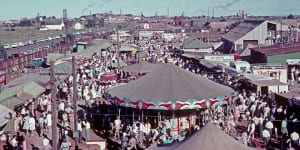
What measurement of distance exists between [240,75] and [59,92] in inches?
413

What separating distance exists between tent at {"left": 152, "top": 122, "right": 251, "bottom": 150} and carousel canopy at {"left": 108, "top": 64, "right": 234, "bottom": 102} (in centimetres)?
655

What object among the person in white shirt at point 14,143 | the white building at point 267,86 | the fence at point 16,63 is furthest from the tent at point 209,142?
the fence at point 16,63

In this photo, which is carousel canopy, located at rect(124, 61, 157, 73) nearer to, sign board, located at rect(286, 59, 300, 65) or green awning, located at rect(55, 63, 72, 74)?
green awning, located at rect(55, 63, 72, 74)

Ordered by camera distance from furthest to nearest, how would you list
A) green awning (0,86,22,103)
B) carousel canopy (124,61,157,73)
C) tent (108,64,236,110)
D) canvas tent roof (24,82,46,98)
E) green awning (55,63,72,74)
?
green awning (55,63,72,74) < carousel canopy (124,61,157,73) < canvas tent roof (24,82,46,98) < green awning (0,86,22,103) < tent (108,64,236,110)

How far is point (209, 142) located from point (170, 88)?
792cm

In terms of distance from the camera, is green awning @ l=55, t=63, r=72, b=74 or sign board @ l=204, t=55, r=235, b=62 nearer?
green awning @ l=55, t=63, r=72, b=74

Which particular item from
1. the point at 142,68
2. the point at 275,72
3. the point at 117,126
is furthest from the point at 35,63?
the point at 117,126

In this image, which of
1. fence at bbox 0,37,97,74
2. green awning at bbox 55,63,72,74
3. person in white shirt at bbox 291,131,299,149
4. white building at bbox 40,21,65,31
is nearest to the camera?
person in white shirt at bbox 291,131,299,149

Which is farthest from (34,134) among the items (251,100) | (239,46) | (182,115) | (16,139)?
(239,46)

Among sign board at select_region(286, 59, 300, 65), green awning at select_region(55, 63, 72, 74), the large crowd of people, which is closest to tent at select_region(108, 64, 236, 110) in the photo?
the large crowd of people

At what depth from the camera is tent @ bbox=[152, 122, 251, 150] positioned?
9.09 metres

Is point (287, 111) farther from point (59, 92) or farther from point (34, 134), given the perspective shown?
point (59, 92)

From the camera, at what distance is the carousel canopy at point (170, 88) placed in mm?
16484

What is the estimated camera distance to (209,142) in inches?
361
